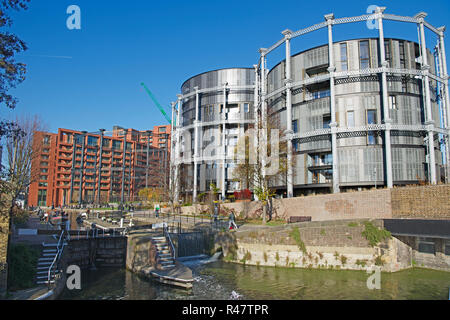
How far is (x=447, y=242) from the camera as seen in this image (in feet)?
57.1

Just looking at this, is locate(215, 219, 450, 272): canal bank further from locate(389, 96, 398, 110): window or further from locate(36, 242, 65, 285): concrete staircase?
locate(389, 96, 398, 110): window

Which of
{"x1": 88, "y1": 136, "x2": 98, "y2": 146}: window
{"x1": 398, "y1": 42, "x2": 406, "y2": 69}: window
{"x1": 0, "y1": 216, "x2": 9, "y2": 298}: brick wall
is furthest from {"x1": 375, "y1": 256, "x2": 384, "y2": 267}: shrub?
{"x1": 88, "y1": 136, "x2": 98, "y2": 146}: window

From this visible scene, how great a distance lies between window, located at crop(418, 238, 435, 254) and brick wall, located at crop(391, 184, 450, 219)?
1744mm

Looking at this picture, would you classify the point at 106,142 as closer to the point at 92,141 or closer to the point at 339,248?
the point at 92,141

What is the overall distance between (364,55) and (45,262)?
3711 centimetres

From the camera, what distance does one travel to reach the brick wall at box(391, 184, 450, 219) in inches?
658

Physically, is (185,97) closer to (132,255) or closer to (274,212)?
(274,212)

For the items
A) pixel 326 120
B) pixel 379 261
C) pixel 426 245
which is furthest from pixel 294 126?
pixel 379 261

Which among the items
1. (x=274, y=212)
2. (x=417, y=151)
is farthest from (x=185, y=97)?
(x=417, y=151)

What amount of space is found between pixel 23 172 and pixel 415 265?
1259 inches

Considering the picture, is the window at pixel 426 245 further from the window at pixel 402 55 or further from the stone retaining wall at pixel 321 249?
the window at pixel 402 55

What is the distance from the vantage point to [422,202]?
17.8 meters

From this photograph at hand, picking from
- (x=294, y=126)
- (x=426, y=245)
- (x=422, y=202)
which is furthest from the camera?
(x=294, y=126)

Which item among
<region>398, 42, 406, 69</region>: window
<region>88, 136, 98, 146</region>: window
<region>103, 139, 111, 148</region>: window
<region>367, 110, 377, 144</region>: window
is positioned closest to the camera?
<region>367, 110, 377, 144</region>: window
